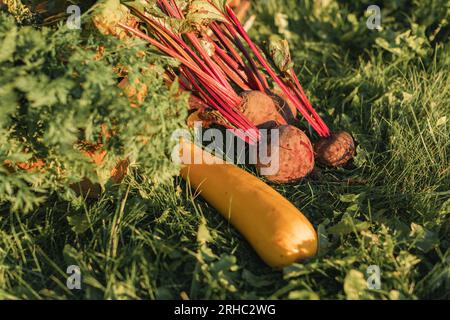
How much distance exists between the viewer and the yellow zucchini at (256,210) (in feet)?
7.66

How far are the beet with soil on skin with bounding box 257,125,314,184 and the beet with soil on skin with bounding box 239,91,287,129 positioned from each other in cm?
15

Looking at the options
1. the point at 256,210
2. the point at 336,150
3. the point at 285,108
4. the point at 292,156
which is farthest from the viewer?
the point at 285,108

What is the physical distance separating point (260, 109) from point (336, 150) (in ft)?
1.66

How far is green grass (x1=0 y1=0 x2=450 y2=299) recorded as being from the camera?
2.21 meters

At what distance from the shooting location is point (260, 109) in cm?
298

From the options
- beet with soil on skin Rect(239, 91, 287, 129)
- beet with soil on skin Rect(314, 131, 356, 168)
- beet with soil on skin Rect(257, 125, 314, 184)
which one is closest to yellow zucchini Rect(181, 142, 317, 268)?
beet with soil on skin Rect(257, 125, 314, 184)

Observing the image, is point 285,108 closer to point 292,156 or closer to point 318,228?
point 292,156

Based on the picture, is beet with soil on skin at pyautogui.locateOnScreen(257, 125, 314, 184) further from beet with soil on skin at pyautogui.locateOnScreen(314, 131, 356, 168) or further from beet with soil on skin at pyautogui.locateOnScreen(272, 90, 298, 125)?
beet with soil on skin at pyautogui.locateOnScreen(272, 90, 298, 125)

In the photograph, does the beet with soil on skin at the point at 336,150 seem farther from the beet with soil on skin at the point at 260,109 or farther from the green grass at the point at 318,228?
the beet with soil on skin at the point at 260,109

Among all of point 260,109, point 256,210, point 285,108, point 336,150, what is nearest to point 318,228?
point 256,210

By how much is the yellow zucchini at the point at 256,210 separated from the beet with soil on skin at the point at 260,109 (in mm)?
355

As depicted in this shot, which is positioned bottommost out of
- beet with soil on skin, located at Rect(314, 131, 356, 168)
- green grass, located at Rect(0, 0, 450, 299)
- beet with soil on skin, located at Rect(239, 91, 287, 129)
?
green grass, located at Rect(0, 0, 450, 299)
